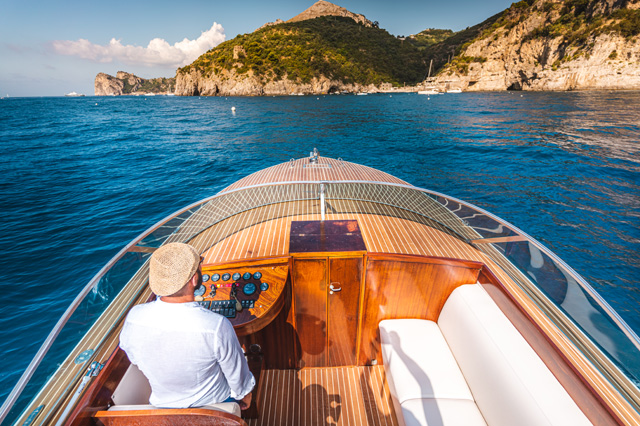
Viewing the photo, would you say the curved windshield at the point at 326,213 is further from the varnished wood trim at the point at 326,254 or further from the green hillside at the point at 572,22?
the green hillside at the point at 572,22

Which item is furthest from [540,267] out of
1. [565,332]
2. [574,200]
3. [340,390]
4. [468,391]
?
[574,200]

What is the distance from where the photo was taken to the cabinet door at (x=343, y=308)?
271cm

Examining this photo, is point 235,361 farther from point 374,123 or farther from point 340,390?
point 374,123

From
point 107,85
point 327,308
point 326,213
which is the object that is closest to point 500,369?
point 327,308

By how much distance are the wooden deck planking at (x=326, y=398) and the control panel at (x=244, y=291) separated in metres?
1.20

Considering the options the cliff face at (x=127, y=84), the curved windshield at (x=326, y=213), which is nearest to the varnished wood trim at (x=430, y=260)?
the curved windshield at (x=326, y=213)

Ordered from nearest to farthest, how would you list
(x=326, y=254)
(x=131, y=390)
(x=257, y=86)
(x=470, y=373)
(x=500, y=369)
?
1. (x=131, y=390)
2. (x=500, y=369)
3. (x=470, y=373)
4. (x=326, y=254)
5. (x=257, y=86)

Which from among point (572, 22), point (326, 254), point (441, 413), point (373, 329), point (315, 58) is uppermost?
point (572, 22)

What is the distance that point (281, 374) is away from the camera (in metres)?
3.10

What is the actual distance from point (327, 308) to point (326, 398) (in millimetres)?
963

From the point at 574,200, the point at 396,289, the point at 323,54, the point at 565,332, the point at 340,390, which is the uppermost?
the point at 323,54

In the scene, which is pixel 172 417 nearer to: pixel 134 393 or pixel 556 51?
pixel 134 393

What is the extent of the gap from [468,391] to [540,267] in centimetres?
130

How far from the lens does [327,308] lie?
2.90 m
